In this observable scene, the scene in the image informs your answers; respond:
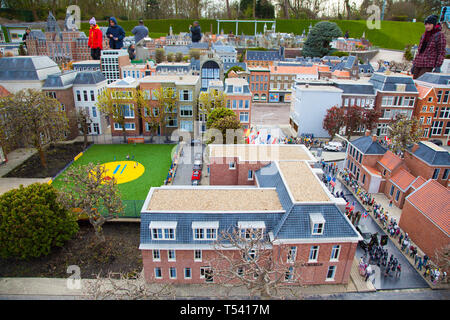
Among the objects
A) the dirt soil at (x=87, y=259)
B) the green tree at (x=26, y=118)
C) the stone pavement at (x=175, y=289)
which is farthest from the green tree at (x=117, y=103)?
the stone pavement at (x=175, y=289)

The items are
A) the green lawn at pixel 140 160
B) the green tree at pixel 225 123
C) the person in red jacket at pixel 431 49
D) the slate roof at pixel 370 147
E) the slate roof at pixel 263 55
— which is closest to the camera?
the green lawn at pixel 140 160

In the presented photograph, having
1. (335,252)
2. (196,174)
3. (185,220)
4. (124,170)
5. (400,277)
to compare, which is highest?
(185,220)

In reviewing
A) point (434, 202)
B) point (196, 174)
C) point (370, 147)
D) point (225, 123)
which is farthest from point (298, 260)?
point (225, 123)

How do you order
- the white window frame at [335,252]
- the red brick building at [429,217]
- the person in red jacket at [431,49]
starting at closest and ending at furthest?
the white window frame at [335,252] < the red brick building at [429,217] < the person in red jacket at [431,49]

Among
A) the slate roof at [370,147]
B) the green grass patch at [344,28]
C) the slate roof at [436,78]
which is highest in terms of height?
the green grass patch at [344,28]

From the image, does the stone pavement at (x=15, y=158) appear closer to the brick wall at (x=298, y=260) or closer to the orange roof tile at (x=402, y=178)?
the brick wall at (x=298, y=260)

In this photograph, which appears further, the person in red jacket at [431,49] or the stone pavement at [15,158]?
the person in red jacket at [431,49]

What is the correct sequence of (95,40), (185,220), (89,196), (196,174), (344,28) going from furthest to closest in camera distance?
(344,28) → (95,40) → (196,174) → (89,196) → (185,220)

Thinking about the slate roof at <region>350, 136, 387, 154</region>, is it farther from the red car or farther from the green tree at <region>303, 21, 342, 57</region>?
the green tree at <region>303, 21, 342, 57</region>

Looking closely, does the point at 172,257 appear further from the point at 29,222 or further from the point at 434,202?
the point at 434,202
